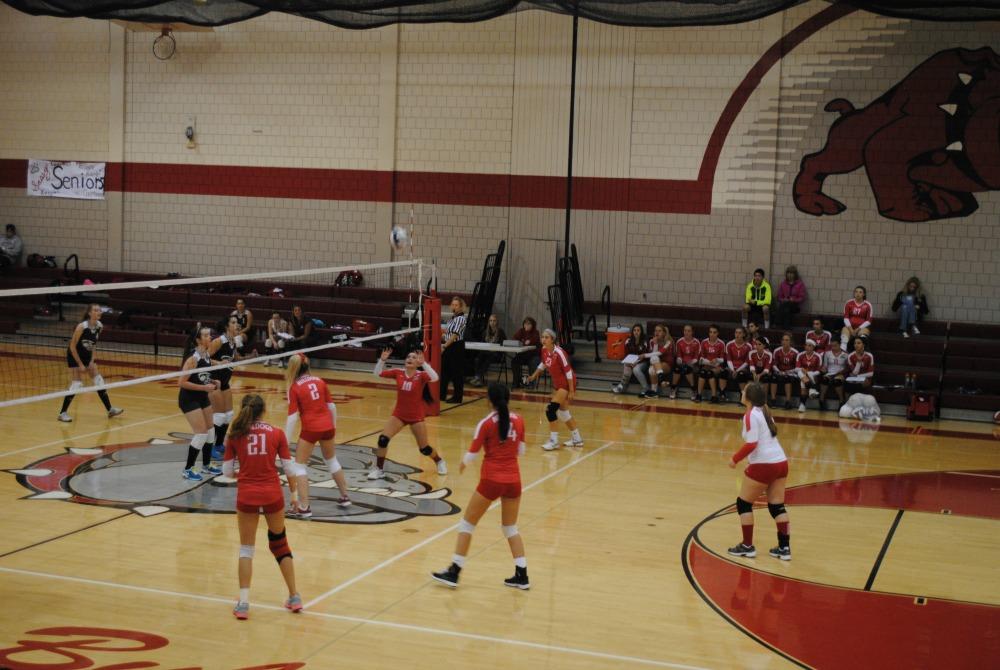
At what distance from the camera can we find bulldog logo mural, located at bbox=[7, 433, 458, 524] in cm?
1194

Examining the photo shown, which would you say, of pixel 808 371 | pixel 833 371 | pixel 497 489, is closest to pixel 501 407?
pixel 497 489

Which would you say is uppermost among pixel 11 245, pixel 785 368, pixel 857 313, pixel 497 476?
pixel 11 245

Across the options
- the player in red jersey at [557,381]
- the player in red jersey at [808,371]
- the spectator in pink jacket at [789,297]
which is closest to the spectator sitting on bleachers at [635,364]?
the player in red jersey at [808,371]

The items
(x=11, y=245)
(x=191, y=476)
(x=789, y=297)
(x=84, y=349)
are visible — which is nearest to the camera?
(x=191, y=476)

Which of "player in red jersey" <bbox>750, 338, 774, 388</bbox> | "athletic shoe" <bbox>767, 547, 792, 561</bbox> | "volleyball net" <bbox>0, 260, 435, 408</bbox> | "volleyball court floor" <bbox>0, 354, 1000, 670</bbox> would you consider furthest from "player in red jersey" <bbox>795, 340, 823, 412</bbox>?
"athletic shoe" <bbox>767, 547, 792, 561</bbox>

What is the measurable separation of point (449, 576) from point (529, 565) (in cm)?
105

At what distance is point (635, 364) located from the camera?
21125mm

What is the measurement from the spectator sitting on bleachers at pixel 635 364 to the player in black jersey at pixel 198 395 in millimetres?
9832

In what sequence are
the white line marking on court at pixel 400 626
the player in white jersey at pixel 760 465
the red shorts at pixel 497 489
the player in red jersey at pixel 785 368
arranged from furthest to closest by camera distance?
the player in red jersey at pixel 785 368
the player in white jersey at pixel 760 465
the red shorts at pixel 497 489
the white line marking on court at pixel 400 626

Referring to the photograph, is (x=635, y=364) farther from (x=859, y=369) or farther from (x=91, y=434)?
(x=91, y=434)

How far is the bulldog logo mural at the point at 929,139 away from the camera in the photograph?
21.6 meters

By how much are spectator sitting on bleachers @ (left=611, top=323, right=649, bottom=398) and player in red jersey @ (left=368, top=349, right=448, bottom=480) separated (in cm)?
811

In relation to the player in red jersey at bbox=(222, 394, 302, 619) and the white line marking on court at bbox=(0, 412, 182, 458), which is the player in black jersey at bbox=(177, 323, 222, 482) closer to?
the white line marking on court at bbox=(0, 412, 182, 458)

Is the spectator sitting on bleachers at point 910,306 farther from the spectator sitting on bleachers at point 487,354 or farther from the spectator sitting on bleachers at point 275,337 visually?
the spectator sitting on bleachers at point 275,337
